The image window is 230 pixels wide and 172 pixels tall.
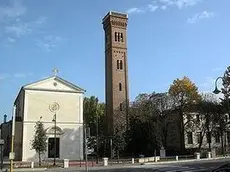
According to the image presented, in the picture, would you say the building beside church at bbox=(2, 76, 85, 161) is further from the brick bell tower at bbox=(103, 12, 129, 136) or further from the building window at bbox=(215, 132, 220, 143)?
the building window at bbox=(215, 132, 220, 143)

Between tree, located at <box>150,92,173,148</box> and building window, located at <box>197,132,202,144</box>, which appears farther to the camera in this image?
building window, located at <box>197,132,202,144</box>

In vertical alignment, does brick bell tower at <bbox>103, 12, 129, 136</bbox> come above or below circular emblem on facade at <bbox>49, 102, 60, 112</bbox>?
above

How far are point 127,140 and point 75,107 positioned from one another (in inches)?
468

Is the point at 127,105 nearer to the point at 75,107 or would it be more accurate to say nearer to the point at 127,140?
the point at 127,140

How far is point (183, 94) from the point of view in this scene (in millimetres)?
62625

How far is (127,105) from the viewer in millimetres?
71125

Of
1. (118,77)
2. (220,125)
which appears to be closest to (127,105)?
(118,77)

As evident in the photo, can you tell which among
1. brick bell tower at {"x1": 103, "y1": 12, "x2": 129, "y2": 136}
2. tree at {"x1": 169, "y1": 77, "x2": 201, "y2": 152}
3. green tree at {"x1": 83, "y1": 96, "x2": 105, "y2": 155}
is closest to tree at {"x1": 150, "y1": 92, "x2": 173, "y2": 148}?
tree at {"x1": 169, "y1": 77, "x2": 201, "y2": 152}

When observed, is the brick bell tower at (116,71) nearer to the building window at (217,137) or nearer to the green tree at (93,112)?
the green tree at (93,112)

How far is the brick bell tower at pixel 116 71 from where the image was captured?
70.6 m

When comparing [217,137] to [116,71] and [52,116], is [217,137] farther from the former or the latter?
[52,116]

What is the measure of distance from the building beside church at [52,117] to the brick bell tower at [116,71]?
29.7 feet

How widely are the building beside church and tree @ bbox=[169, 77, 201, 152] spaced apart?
15.7m

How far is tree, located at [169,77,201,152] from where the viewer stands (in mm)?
62219
